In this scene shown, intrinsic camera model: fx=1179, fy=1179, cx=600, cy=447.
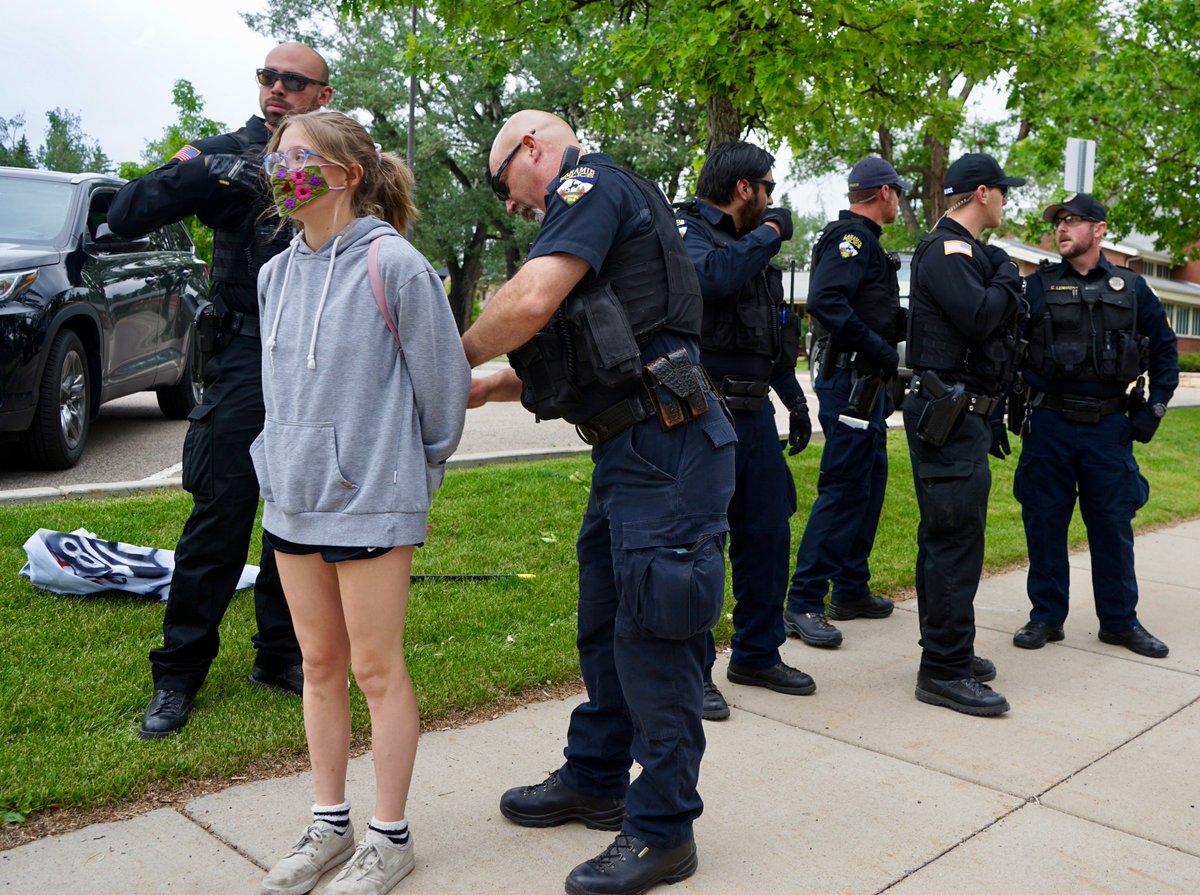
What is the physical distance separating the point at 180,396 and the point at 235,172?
7174mm

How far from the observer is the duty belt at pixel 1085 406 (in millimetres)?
5375

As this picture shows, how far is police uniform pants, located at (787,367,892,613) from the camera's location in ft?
17.9

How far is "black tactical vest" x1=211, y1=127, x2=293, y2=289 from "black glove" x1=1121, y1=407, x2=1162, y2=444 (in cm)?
383

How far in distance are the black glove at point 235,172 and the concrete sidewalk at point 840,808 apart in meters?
1.85

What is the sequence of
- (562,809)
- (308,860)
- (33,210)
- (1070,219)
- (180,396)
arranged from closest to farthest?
(308,860) → (562,809) → (1070,219) → (33,210) → (180,396)

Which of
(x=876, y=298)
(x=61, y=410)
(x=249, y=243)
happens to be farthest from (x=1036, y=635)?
(x=61, y=410)

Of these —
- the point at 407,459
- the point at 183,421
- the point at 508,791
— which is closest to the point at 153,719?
the point at 508,791

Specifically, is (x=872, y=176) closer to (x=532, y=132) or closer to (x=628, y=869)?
(x=532, y=132)

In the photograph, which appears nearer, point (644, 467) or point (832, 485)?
point (644, 467)

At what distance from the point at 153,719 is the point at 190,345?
6597 mm

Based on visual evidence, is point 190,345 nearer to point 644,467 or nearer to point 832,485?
point 832,485

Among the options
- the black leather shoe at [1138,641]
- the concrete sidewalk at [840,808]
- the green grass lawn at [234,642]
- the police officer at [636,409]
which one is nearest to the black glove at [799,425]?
the green grass lawn at [234,642]

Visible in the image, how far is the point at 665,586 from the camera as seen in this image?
9.37ft

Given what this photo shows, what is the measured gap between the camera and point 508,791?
3453 millimetres
